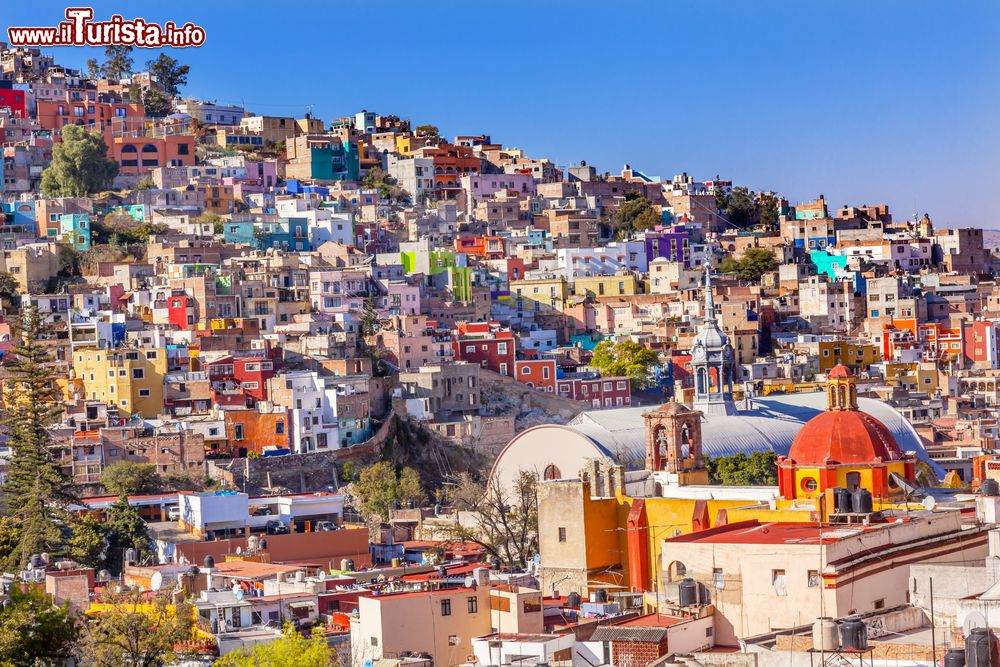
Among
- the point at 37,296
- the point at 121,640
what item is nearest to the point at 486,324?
the point at 37,296

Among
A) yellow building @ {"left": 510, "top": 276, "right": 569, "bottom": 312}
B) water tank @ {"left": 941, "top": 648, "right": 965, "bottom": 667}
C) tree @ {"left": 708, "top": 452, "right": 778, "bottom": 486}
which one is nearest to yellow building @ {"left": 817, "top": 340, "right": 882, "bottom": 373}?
yellow building @ {"left": 510, "top": 276, "right": 569, "bottom": 312}

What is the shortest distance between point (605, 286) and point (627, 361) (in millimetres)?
10203

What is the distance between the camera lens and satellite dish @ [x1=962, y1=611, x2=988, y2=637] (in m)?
15.9

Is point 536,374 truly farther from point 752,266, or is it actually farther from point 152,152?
point 152,152

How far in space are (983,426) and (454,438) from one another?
1291 cm

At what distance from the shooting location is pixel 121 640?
71.1ft

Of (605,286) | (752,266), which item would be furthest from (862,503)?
(752,266)

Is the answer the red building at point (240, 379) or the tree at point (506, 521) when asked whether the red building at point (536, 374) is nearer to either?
the red building at point (240, 379)

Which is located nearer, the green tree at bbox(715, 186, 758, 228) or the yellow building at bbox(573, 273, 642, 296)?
the yellow building at bbox(573, 273, 642, 296)

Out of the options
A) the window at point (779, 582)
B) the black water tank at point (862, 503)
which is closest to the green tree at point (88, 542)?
the black water tank at point (862, 503)

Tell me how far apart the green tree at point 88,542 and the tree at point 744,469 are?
11295mm

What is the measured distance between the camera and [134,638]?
21.1m

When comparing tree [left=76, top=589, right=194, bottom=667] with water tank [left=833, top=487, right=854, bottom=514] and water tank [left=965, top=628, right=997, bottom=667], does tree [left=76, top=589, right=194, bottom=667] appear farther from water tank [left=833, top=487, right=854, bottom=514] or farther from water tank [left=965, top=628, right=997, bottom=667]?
water tank [left=965, top=628, right=997, bottom=667]

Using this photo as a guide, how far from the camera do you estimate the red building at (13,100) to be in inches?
3113
